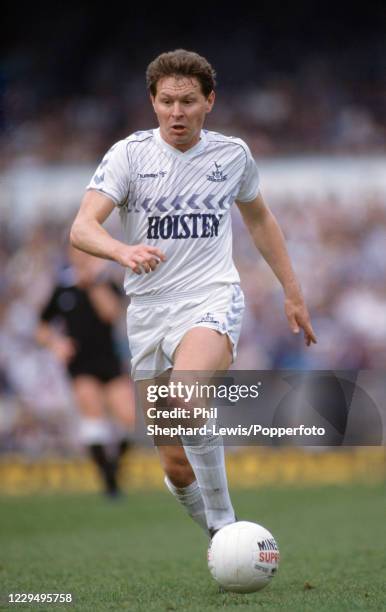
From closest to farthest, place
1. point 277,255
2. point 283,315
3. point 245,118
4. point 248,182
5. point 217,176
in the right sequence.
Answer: point 217,176
point 248,182
point 277,255
point 283,315
point 245,118

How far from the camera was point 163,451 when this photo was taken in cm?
575

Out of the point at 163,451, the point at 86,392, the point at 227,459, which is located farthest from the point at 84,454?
the point at 163,451

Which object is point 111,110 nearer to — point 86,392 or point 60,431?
point 60,431

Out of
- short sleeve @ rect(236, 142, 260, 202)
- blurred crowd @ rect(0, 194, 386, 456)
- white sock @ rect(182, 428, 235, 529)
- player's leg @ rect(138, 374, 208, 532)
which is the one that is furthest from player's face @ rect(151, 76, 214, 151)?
blurred crowd @ rect(0, 194, 386, 456)

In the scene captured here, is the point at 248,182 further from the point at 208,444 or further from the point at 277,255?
the point at 208,444

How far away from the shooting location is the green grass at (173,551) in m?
5.23

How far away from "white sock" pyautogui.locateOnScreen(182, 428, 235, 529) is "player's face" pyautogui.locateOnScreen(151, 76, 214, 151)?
1398 mm

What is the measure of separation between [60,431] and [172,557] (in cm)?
836

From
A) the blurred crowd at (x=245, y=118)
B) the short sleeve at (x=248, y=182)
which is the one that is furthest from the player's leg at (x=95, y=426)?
the short sleeve at (x=248, y=182)

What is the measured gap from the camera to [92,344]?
1241 centimetres

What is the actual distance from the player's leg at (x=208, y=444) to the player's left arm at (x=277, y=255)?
52 cm

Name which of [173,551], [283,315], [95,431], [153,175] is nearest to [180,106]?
[153,175]

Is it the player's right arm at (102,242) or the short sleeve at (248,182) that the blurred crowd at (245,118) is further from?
the player's right arm at (102,242)

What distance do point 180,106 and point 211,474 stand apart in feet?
5.49
